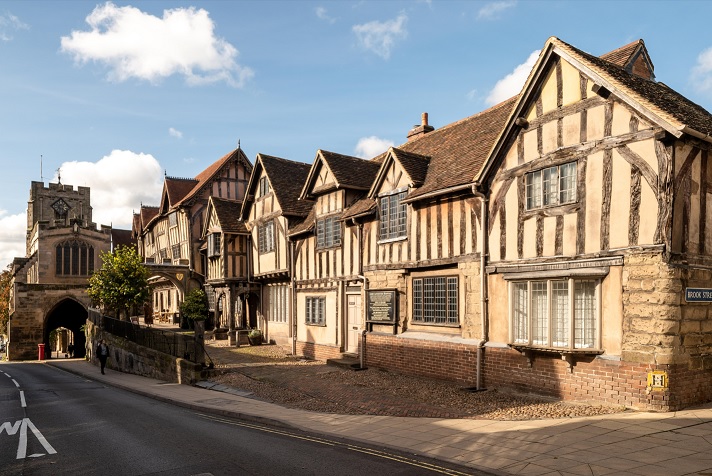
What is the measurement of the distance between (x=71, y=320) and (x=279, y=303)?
1288 inches

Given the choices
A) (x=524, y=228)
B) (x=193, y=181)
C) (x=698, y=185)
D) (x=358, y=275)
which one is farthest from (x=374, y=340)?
(x=193, y=181)

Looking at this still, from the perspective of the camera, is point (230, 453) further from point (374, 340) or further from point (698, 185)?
point (698, 185)

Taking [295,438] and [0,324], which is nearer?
[295,438]

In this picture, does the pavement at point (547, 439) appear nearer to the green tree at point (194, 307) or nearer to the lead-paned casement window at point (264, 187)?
the lead-paned casement window at point (264, 187)

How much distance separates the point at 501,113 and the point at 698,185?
27.2ft

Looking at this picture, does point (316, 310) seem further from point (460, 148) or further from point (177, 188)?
point (177, 188)

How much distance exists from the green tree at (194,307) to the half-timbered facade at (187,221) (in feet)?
3.67

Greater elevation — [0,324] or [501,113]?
[501,113]

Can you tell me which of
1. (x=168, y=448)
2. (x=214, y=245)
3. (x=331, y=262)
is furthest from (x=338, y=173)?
(x=168, y=448)

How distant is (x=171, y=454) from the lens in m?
9.62

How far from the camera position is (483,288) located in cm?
1475

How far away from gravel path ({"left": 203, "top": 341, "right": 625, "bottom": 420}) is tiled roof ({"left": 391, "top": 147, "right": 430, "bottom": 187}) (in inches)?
257

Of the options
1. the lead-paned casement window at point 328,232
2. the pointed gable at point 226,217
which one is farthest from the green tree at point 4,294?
the lead-paned casement window at point 328,232

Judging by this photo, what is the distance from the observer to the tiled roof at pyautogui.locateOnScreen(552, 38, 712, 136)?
11.0 metres
